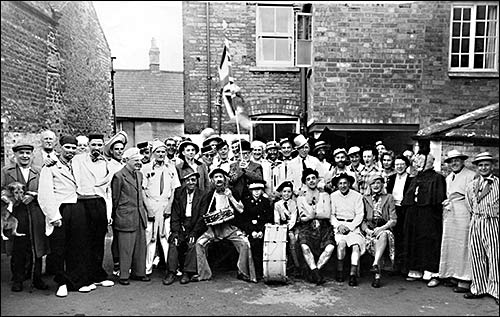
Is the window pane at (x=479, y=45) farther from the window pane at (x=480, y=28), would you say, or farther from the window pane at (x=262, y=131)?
the window pane at (x=262, y=131)

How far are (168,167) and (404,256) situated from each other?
3.07m

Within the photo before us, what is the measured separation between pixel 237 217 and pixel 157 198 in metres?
1.01

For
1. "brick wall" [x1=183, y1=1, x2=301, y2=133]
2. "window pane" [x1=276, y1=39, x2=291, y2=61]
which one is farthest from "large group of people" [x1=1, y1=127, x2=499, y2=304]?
"window pane" [x1=276, y1=39, x2=291, y2=61]

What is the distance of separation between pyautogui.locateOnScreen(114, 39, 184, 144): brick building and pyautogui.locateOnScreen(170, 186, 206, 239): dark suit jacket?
1.50 metres

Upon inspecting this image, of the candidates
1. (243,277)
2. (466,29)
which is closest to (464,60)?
(466,29)

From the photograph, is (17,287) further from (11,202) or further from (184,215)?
(184,215)

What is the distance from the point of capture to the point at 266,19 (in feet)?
27.9

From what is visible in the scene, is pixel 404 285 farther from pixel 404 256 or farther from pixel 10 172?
pixel 10 172

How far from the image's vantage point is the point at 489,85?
571 cm

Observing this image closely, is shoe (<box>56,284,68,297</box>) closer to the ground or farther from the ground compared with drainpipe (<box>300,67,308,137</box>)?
closer to the ground

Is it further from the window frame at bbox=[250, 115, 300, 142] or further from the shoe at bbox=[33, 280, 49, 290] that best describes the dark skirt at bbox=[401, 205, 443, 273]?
the shoe at bbox=[33, 280, 49, 290]

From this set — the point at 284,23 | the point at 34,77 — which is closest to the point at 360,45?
the point at 284,23

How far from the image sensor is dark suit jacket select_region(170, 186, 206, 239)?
5270 millimetres

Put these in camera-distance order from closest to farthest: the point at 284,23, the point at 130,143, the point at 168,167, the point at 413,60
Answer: the point at 168,167 < the point at 130,143 < the point at 413,60 < the point at 284,23
